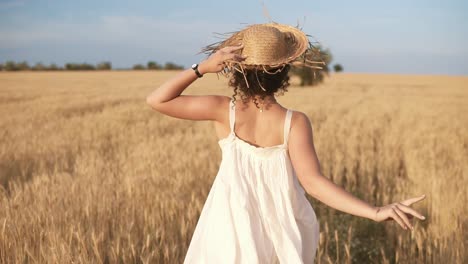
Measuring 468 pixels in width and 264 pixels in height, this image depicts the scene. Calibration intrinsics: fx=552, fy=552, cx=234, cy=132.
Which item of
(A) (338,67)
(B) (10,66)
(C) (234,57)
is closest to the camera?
(C) (234,57)

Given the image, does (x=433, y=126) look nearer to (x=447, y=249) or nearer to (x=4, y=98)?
(x=447, y=249)

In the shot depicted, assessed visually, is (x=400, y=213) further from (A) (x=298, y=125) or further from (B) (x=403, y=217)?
(A) (x=298, y=125)

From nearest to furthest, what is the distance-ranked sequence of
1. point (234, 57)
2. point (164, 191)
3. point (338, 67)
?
1. point (234, 57)
2. point (164, 191)
3. point (338, 67)

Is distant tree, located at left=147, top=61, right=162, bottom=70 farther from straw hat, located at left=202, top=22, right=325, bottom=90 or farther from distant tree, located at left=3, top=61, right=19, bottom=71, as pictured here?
straw hat, located at left=202, top=22, right=325, bottom=90

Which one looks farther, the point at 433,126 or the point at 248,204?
the point at 433,126

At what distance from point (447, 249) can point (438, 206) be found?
93 centimetres

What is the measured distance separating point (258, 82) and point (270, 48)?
0.49ft

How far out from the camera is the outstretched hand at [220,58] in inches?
87.0

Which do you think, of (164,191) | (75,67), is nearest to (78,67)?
(75,67)

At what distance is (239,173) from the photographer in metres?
2.31

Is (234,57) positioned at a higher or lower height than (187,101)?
higher

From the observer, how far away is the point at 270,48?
7.26 ft

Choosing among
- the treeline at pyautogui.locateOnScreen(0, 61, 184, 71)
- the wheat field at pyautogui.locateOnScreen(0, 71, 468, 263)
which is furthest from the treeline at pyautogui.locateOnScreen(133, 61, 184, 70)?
the wheat field at pyautogui.locateOnScreen(0, 71, 468, 263)

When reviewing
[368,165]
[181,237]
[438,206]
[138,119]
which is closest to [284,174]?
[181,237]
